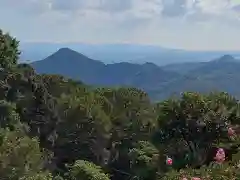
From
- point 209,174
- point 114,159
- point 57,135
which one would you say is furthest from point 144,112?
point 209,174

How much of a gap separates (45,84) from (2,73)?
2677 millimetres

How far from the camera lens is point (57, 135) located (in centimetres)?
3142

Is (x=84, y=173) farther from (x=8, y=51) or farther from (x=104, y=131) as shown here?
(x=8, y=51)

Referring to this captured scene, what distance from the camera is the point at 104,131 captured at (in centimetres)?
3020

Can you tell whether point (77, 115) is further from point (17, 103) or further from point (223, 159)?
point (223, 159)

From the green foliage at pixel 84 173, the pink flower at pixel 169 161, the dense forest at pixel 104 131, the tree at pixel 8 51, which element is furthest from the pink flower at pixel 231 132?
the tree at pixel 8 51

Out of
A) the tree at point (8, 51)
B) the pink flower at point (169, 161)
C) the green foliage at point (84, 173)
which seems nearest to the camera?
the pink flower at point (169, 161)

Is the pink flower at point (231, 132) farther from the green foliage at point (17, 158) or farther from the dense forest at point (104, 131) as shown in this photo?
the green foliage at point (17, 158)

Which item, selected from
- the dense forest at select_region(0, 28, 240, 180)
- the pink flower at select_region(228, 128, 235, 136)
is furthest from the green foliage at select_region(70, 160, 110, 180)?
the pink flower at select_region(228, 128, 235, 136)

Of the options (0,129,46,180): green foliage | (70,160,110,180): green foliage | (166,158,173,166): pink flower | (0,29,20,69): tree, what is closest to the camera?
(166,158,173,166): pink flower

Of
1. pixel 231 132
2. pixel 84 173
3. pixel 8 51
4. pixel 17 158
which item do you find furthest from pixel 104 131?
pixel 8 51

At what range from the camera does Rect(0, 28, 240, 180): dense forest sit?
66.8ft

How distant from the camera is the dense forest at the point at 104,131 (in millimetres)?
20359

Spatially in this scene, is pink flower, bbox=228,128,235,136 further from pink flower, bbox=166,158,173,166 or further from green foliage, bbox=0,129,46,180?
green foliage, bbox=0,129,46,180
